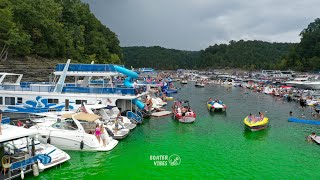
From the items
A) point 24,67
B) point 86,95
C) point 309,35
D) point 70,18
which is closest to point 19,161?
point 86,95

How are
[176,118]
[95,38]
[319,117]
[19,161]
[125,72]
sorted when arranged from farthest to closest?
[95,38], [319,117], [176,118], [125,72], [19,161]

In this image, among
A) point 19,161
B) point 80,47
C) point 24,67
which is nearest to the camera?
point 19,161

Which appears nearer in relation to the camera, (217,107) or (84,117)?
(84,117)

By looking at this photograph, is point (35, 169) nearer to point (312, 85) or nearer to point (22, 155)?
point (22, 155)

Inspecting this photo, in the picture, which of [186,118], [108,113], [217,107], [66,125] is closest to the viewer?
[66,125]

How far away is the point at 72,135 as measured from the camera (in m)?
24.7

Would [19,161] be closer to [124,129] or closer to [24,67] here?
[124,129]

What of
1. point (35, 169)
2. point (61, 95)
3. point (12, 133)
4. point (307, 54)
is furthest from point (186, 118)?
point (307, 54)

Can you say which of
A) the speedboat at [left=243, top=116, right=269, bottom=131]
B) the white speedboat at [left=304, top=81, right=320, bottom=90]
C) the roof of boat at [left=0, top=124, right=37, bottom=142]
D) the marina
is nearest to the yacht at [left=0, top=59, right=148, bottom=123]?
the marina

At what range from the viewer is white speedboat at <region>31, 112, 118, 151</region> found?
2456 centimetres

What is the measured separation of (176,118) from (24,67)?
31.7 metres

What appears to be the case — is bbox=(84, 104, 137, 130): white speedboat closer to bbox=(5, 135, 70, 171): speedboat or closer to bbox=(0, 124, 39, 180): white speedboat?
bbox=(5, 135, 70, 171): speedboat

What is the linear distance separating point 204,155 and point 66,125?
13.0 metres

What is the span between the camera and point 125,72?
37531 millimetres
